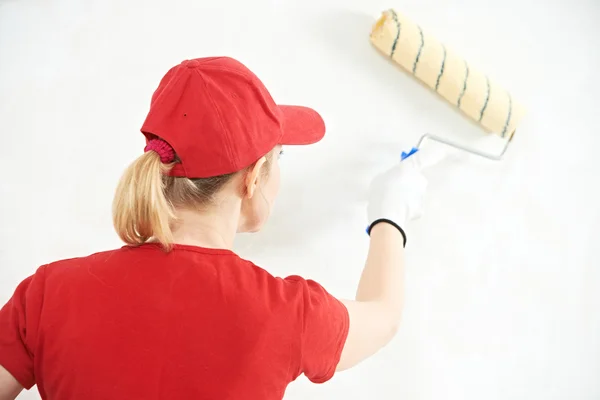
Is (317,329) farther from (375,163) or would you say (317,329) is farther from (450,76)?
(450,76)

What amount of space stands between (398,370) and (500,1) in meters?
0.76

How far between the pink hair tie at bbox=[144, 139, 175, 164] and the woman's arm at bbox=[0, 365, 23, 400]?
0.98 ft

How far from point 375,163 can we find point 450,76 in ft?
0.70

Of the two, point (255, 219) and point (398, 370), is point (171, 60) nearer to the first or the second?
point (255, 219)

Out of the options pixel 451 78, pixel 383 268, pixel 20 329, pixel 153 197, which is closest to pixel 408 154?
pixel 451 78

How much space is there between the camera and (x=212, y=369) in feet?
2.09

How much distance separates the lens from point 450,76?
43.3 inches

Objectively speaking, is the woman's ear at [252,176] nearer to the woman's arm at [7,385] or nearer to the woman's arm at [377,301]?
the woman's arm at [377,301]

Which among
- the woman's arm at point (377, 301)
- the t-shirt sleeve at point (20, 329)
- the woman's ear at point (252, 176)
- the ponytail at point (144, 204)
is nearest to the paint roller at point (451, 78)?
the woman's arm at point (377, 301)

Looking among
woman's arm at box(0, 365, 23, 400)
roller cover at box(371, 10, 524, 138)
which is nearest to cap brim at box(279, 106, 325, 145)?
roller cover at box(371, 10, 524, 138)

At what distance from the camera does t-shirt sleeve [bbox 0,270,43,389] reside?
0.65 m

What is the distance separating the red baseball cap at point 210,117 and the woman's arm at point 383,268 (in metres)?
0.26

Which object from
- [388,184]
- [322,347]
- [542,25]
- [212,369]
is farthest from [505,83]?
[212,369]

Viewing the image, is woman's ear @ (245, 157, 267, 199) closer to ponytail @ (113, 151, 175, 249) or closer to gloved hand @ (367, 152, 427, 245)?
ponytail @ (113, 151, 175, 249)
